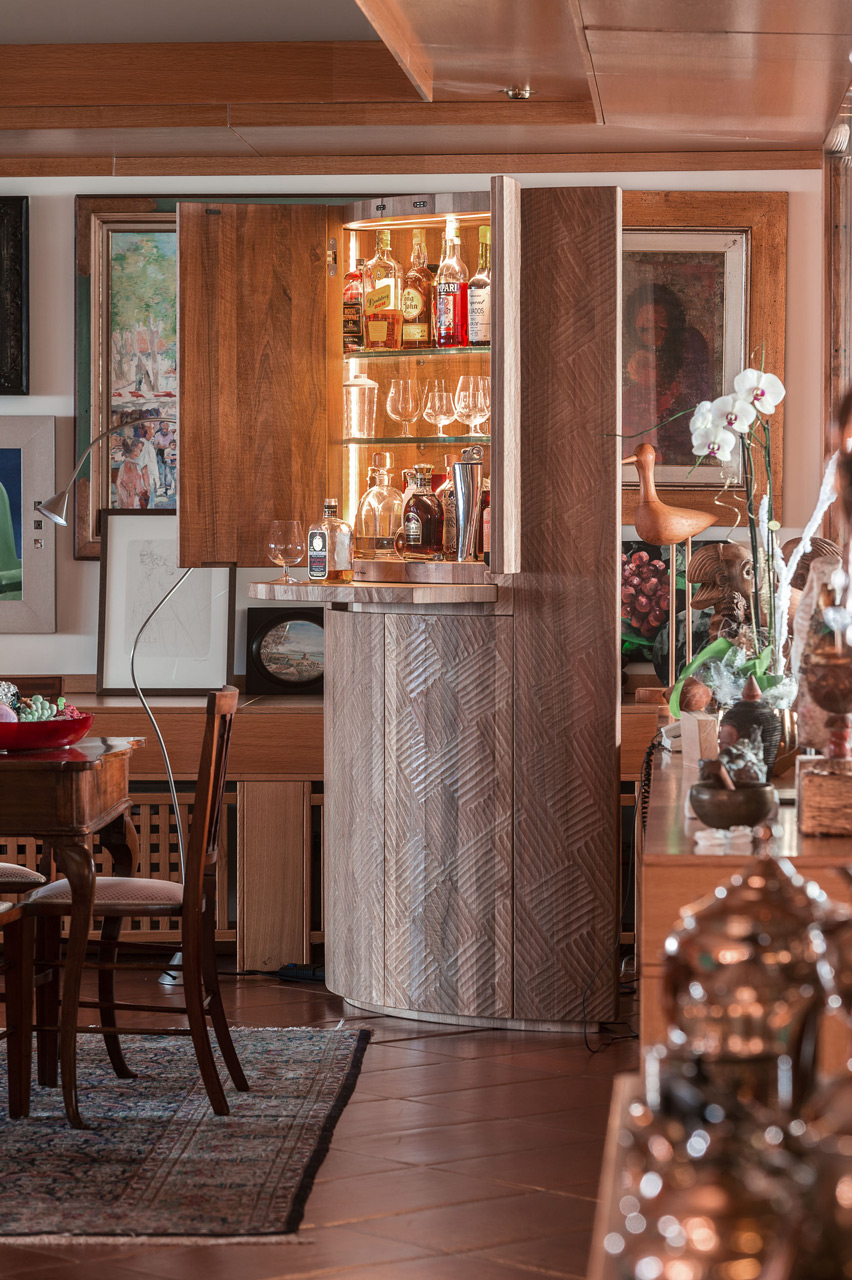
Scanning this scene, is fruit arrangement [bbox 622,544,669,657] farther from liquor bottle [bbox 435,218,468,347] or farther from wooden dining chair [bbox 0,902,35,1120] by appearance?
wooden dining chair [bbox 0,902,35,1120]

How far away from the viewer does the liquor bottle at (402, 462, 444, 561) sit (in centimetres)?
407

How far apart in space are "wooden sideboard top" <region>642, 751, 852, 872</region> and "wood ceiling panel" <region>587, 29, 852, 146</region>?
2.07 metres

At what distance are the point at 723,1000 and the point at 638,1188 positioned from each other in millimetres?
168

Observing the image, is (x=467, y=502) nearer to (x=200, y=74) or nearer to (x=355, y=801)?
(x=355, y=801)

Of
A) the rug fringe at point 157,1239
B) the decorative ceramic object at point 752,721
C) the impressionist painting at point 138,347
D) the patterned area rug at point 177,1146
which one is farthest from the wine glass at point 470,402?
the rug fringe at point 157,1239

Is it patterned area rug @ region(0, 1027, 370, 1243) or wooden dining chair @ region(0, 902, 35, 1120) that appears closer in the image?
patterned area rug @ region(0, 1027, 370, 1243)

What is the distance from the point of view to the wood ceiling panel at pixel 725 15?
11.1 ft

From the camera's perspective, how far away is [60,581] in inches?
201

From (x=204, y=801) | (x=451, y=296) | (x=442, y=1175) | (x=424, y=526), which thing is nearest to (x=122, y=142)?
(x=451, y=296)

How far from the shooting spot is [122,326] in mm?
5031

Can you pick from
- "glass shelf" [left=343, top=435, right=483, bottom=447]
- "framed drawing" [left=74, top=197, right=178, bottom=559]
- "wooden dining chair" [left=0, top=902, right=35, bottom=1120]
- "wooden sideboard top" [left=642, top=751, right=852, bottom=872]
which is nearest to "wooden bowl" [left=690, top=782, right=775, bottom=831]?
"wooden sideboard top" [left=642, top=751, right=852, bottom=872]

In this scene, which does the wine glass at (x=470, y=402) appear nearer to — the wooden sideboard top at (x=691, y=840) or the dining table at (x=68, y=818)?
the dining table at (x=68, y=818)

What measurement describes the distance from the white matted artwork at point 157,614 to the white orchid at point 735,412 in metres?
2.39

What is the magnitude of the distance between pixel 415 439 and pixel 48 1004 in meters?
1.86
